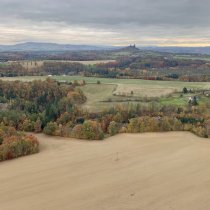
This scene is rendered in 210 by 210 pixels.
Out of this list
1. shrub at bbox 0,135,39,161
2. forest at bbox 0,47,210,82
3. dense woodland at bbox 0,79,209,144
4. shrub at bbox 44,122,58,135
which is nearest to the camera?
shrub at bbox 0,135,39,161

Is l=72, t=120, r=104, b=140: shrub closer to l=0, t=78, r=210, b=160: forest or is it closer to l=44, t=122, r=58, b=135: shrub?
l=0, t=78, r=210, b=160: forest

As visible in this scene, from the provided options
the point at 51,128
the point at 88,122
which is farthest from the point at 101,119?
the point at 51,128

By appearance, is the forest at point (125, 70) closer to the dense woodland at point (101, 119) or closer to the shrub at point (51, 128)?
the dense woodland at point (101, 119)

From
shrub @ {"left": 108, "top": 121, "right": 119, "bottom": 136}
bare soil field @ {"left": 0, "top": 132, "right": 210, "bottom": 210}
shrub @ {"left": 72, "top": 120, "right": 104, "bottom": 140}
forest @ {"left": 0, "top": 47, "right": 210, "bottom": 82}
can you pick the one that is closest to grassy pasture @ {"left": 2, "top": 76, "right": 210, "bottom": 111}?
shrub @ {"left": 108, "top": 121, "right": 119, "bottom": 136}

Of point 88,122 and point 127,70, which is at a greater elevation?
point 127,70

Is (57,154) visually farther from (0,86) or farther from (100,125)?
(0,86)

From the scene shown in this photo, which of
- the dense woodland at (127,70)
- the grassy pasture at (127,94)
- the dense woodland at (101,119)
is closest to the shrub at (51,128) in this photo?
the dense woodland at (101,119)

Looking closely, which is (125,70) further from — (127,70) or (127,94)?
(127,94)

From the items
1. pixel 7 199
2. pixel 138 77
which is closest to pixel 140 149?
Result: pixel 7 199
